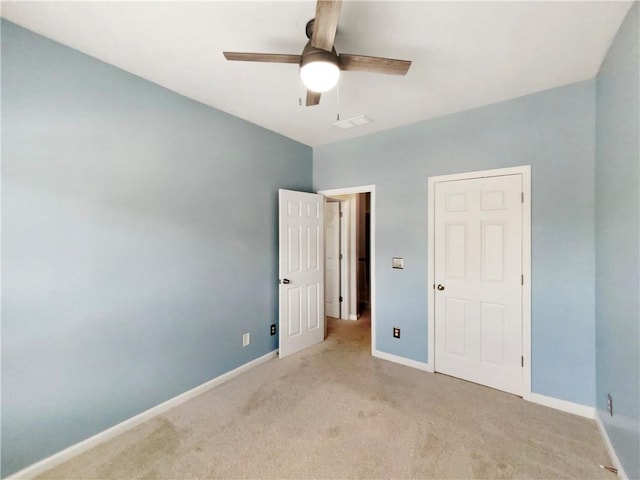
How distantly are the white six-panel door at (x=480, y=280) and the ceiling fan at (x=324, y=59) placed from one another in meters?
1.62

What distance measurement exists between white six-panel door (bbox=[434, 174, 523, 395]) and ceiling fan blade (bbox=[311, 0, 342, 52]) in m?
1.96

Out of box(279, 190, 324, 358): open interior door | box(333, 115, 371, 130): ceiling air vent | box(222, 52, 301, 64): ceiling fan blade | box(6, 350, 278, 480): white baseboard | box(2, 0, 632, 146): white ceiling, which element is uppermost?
box(333, 115, 371, 130): ceiling air vent

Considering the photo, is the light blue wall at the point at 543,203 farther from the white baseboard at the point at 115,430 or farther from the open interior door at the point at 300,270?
the white baseboard at the point at 115,430

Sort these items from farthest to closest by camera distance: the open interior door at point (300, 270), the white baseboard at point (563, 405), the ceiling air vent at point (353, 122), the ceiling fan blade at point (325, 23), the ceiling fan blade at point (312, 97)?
the open interior door at point (300, 270), the ceiling air vent at point (353, 122), the white baseboard at point (563, 405), the ceiling fan blade at point (312, 97), the ceiling fan blade at point (325, 23)

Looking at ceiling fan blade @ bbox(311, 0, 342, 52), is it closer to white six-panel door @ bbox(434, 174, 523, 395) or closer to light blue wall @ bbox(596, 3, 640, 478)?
light blue wall @ bbox(596, 3, 640, 478)

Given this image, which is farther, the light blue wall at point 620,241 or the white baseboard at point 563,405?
the white baseboard at point 563,405

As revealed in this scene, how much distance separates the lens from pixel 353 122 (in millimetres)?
2953

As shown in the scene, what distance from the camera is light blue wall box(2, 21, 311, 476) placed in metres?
1.61

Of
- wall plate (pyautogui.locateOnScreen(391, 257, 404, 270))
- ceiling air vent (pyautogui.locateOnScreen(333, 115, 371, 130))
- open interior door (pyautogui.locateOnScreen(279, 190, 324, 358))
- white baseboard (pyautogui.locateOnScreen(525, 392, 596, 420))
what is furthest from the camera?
open interior door (pyautogui.locateOnScreen(279, 190, 324, 358))

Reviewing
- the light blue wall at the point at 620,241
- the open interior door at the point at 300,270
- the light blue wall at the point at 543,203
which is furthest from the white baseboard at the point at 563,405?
the open interior door at the point at 300,270

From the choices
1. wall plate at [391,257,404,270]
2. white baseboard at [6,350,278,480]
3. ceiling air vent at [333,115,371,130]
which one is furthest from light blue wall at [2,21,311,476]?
wall plate at [391,257,404,270]

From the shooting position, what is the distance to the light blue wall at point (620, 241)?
1425 mm

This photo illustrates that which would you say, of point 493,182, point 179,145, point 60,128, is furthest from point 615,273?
point 60,128

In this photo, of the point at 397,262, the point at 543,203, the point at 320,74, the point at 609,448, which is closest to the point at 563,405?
the point at 609,448
